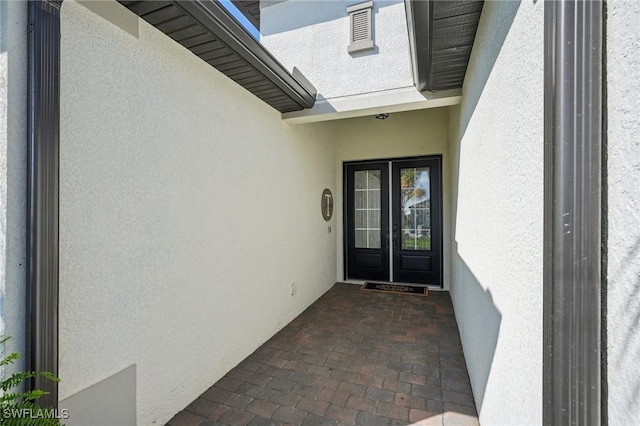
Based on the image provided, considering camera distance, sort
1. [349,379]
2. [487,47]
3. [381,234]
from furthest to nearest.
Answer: [381,234]
[349,379]
[487,47]

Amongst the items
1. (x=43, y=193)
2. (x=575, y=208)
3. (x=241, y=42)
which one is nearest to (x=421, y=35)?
(x=241, y=42)

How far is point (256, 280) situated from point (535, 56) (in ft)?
9.80

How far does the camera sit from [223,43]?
222 cm

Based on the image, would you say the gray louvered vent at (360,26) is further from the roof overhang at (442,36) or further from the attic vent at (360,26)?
the roof overhang at (442,36)

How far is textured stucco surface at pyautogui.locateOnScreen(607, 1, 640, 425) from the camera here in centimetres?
65

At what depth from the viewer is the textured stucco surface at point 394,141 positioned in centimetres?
541

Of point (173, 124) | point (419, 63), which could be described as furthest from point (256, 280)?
point (419, 63)

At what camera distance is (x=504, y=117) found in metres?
1.44

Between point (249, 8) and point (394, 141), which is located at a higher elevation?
point (249, 8)

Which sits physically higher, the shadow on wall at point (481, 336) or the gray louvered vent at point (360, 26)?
the gray louvered vent at point (360, 26)

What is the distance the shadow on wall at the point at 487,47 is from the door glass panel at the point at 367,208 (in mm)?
3333

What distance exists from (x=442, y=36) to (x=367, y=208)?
406cm

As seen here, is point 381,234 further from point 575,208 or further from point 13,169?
point 13,169
